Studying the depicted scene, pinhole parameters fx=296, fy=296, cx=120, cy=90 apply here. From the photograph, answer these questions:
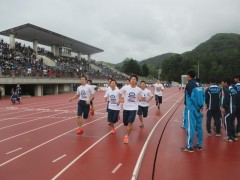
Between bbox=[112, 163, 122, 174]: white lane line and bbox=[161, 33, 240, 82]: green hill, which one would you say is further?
bbox=[161, 33, 240, 82]: green hill

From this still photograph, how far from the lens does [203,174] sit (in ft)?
17.5

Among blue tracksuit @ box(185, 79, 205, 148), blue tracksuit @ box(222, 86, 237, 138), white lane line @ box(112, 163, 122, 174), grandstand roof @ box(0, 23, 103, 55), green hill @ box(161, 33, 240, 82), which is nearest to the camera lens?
white lane line @ box(112, 163, 122, 174)

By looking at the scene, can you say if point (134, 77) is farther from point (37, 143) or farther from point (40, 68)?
point (40, 68)

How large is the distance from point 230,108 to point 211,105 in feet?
1.89

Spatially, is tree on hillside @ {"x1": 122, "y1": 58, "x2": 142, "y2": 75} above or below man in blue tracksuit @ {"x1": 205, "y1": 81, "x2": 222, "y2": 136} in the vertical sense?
above

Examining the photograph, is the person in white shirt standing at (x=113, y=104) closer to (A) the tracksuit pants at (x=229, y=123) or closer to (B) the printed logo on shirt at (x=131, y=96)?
(B) the printed logo on shirt at (x=131, y=96)

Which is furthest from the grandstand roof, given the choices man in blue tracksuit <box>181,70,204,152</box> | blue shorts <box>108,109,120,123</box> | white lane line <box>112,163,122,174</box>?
white lane line <box>112,163,122,174</box>

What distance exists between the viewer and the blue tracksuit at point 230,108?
7.98 meters

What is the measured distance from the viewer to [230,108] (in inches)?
316

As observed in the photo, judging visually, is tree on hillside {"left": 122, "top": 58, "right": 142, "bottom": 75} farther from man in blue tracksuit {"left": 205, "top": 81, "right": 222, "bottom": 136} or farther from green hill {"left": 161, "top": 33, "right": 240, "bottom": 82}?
man in blue tracksuit {"left": 205, "top": 81, "right": 222, "bottom": 136}

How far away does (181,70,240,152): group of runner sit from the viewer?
6.79 metres

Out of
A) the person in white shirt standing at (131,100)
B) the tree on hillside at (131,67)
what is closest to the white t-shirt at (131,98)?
the person in white shirt standing at (131,100)

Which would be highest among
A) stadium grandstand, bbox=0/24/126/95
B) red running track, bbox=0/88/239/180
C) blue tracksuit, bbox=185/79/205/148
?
stadium grandstand, bbox=0/24/126/95

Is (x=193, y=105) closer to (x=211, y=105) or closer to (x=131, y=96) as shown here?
(x=131, y=96)
